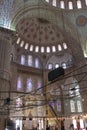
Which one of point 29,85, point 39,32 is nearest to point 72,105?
point 29,85

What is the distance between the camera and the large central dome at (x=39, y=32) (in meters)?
24.5

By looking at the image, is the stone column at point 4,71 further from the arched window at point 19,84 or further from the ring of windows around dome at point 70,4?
the arched window at point 19,84

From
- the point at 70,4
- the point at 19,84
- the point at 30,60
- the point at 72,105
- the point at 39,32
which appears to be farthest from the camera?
the point at 72,105

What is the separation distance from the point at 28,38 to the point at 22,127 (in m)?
12.1

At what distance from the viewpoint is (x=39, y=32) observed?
84.2 ft

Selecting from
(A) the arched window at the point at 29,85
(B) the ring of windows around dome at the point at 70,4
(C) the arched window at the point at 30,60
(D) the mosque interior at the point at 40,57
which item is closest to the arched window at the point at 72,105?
(D) the mosque interior at the point at 40,57

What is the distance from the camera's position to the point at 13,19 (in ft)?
54.9

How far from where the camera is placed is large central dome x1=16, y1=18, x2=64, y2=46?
24.5 metres

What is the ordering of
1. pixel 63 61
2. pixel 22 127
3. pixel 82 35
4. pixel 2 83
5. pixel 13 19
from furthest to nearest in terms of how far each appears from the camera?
pixel 63 61 → pixel 22 127 → pixel 82 35 → pixel 13 19 → pixel 2 83

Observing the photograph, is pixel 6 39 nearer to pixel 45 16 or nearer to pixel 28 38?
pixel 45 16

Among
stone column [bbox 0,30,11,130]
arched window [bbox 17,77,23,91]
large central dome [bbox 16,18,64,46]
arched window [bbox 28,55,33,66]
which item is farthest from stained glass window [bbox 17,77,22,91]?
stone column [bbox 0,30,11,130]

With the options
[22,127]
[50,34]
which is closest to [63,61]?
[50,34]

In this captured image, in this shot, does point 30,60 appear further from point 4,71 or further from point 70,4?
point 4,71

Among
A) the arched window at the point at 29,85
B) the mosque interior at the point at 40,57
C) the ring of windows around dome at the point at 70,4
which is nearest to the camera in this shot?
the mosque interior at the point at 40,57
